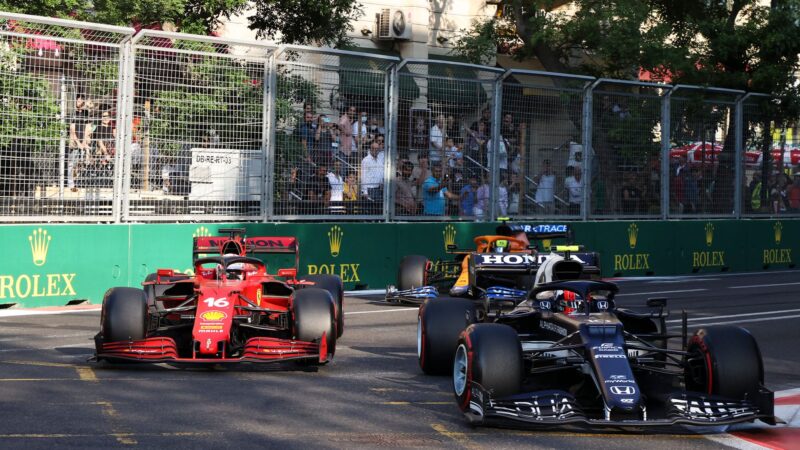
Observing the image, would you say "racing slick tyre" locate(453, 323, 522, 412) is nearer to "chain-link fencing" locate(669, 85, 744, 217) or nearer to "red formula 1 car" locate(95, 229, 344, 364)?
"red formula 1 car" locate(95, 229, 344, 364)

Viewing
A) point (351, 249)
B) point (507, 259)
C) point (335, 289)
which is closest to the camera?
point (335, 289)

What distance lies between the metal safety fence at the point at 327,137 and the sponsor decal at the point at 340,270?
0.80 m

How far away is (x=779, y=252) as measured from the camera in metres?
26.5

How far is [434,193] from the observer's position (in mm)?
20391

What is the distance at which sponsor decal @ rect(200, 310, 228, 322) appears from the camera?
1047cm

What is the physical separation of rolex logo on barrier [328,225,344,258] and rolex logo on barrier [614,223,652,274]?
622 cm

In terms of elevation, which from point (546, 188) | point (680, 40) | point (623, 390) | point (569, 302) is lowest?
point (623, 390)

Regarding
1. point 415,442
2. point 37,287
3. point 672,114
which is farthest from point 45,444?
point 672,114

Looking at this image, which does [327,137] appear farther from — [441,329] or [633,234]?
[441,329]

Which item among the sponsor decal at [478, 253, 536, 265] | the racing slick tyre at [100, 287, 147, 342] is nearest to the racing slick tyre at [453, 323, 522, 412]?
the racing slick tyre at [100, 287, 147, 342]

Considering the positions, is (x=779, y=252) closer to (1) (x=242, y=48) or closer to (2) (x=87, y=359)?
(1) (x=242, y=48)

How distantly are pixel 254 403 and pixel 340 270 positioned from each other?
983cm

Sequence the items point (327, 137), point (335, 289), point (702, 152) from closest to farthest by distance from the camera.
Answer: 1. point (335, 289)
2. point (327, 137)
3. point (702, 152)

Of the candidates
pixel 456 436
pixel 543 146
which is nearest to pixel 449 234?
pixel 543 146
